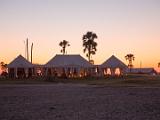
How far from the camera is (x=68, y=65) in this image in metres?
77.3

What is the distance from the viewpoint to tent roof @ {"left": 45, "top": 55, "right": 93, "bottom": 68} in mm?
77312

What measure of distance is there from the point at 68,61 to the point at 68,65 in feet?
3.34

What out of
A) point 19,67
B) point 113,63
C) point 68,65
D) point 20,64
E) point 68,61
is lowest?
point 19,67

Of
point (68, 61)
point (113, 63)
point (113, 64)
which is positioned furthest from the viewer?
point (113, 63)

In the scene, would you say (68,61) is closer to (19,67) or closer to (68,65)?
(68,65)

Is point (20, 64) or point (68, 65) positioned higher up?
point (20, 64)

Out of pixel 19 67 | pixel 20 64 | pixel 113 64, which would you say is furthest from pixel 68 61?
pixel 113 64

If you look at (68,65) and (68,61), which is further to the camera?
(68,61)

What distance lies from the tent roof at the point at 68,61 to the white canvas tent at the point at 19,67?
360 cm

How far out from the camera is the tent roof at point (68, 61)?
77312mm

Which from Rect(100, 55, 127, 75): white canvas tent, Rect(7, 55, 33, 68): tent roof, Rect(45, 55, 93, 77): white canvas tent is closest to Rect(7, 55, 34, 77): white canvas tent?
Rect(7, 55, 33, 68): tent roof

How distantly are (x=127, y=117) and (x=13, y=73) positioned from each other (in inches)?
2457

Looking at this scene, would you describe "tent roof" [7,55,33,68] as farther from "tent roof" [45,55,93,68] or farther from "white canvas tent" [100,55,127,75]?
"white canvas tent" [100,55,127,75]

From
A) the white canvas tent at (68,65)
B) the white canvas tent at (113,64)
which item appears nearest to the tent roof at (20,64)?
the white canvas tent at (68,65)
